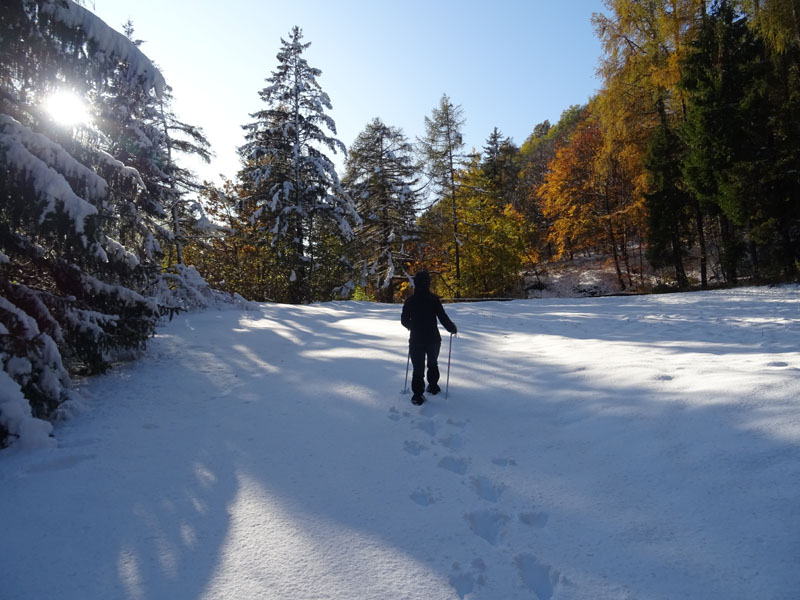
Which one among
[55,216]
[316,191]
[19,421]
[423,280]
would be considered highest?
[316,191]

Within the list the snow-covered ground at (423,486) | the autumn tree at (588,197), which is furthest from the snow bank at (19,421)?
the autumn tree at (588,197)

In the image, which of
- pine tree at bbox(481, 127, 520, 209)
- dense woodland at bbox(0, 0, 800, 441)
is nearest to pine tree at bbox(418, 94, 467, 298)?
dense woodland at bbox(0, 0, 800, 441)

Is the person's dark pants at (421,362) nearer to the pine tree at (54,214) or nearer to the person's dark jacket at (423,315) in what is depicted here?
the person's dark jacket at (423,315)

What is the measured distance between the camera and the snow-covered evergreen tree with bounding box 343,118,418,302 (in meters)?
22.0

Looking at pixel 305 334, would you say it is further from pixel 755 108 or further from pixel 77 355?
pixel 755 108

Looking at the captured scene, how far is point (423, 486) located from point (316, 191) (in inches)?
688

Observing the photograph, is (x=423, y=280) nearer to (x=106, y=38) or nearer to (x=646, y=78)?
(x=106, y=38)

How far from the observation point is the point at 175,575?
2637 mm

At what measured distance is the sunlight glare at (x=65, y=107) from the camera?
17.4 feet

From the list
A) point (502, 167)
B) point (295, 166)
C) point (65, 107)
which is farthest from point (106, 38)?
point (502, 167)

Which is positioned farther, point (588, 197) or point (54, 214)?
point (588, 197)

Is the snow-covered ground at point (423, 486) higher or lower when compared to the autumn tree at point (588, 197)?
lower

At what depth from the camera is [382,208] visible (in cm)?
2241

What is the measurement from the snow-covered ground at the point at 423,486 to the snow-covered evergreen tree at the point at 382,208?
51.5ft
